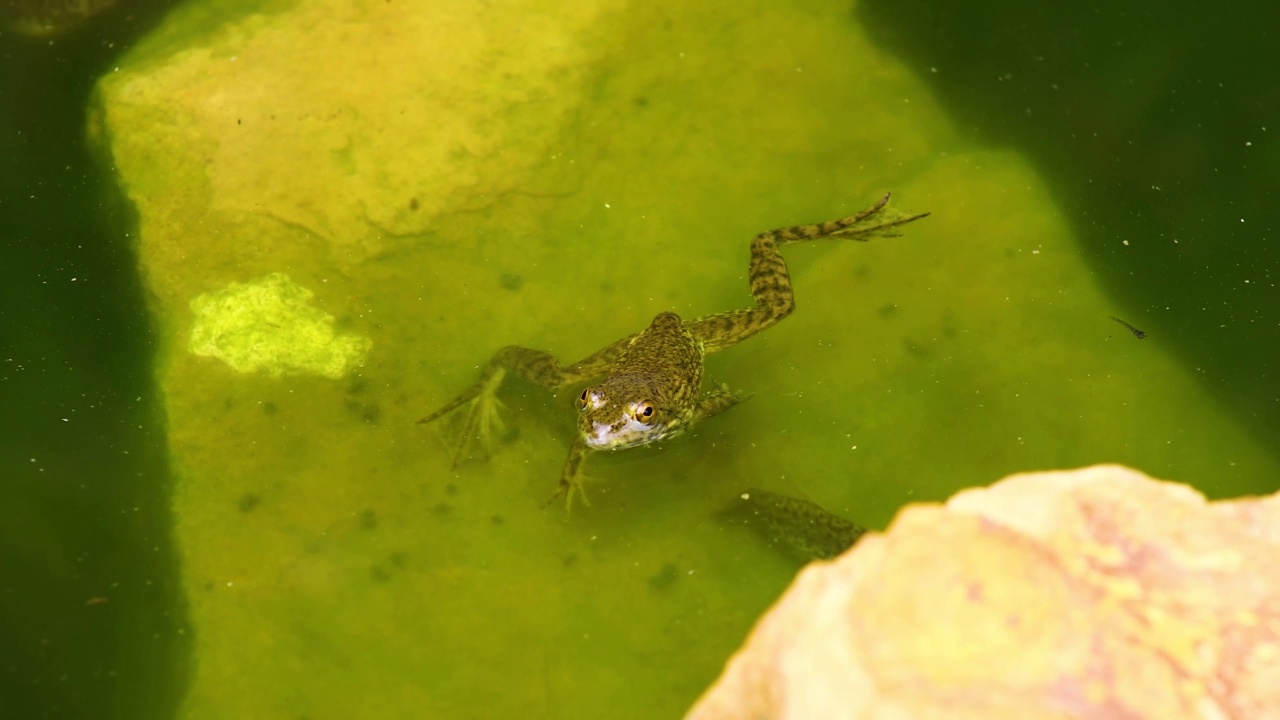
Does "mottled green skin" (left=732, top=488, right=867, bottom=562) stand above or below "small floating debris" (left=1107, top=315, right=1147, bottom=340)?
below

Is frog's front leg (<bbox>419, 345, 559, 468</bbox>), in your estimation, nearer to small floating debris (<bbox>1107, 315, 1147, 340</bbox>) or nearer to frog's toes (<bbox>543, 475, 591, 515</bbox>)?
frog's toes (<bbox>543, 475, 591, 515</bbox>)

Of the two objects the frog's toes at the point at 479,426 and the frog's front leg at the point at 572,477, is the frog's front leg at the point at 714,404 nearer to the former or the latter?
the frog's front leg at the point at 572,477

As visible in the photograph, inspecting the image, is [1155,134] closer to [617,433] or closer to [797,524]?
[797,524]

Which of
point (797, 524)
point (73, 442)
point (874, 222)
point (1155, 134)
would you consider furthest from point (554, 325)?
point (1155, 134)

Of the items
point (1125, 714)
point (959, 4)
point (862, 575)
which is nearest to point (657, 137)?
point (959, 4)

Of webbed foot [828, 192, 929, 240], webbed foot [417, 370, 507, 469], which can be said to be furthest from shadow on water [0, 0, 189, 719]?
webbed foot [828, 192, 929, 240]

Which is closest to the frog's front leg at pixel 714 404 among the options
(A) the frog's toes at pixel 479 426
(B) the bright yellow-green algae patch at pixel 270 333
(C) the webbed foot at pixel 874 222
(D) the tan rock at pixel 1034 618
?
(A) the frog's toes at pixel 479 426

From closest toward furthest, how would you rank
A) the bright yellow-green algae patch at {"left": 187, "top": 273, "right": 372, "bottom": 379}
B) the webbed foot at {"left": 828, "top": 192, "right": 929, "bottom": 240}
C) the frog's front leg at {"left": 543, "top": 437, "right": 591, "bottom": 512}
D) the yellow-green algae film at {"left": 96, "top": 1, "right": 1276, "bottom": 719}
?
the yellow-green algae film at {"left": 96, "top": 1, "right": 1276, "bottom": 719} → the frog's front leg at {"left": 543, "top": 437, "right": 591, "bottom": 512} → the bright yellow-green algae patch at {"left": 187, "top": 273, "right": 372, "bottom": 379} → the webbed foot at {"left": 828, "top": 192, "right": 929, "bottom": 240}
